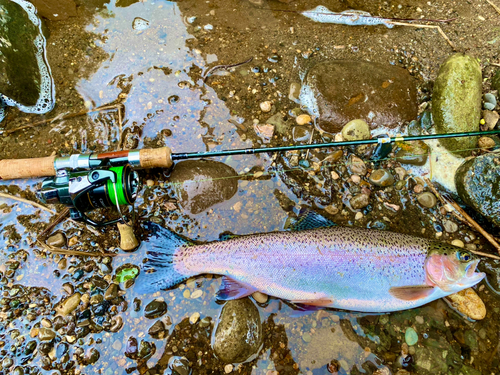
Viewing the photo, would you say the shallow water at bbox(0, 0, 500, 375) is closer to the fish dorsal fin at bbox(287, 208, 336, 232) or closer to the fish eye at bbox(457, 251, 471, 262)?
the fish dorsal fin at bbox(287, 208, 336, 232)

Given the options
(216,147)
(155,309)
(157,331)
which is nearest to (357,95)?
(216,147)

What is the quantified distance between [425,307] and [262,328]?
1.63 metres

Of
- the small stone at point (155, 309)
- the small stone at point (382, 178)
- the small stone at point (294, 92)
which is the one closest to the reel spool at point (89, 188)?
the small stone at point (155, 309)

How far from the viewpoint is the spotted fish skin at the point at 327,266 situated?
2.54 meters

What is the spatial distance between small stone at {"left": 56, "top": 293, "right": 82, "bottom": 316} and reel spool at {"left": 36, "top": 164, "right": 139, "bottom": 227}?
0.81m

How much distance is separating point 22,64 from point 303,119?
3316 millimetres

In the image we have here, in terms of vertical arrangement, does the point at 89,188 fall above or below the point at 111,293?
above

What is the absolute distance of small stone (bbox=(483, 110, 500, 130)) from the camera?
328 cm

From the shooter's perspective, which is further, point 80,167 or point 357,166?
point 357,166

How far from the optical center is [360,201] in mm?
2982

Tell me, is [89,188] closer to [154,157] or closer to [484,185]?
[154,157]

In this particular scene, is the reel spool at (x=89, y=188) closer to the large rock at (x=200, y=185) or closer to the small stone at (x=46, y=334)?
the large rock at (x=200, y=185)

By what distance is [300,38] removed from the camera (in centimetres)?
368

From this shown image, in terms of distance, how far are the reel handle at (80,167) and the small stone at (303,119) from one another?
153cm
